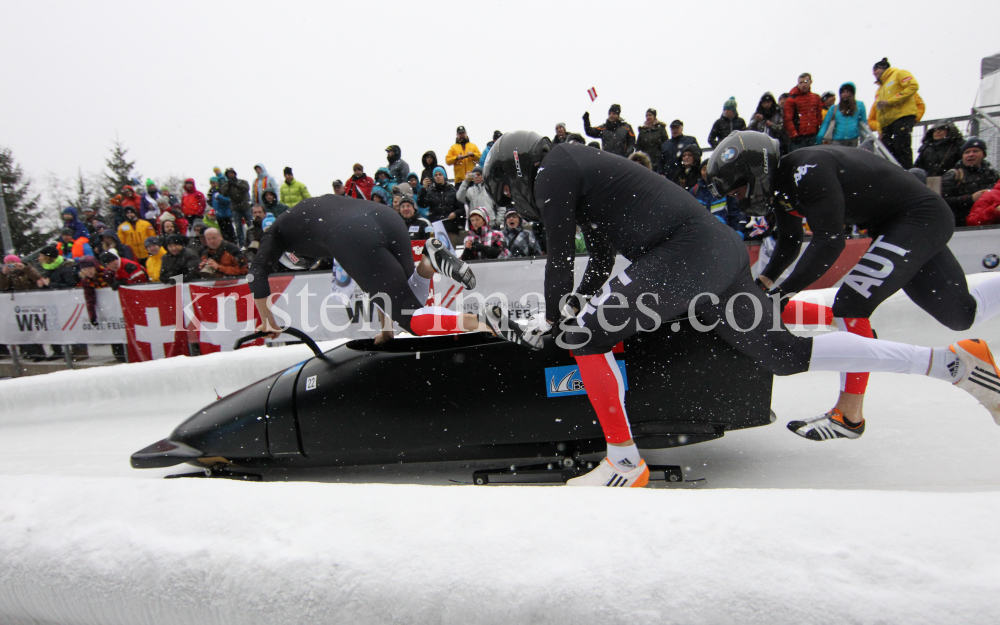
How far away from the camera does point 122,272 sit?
6.66 meters

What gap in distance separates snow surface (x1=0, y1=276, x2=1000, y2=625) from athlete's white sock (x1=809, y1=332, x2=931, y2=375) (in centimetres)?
64

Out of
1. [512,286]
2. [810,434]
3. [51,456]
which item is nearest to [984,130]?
[512,286]

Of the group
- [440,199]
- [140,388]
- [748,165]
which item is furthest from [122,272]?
[748,165]

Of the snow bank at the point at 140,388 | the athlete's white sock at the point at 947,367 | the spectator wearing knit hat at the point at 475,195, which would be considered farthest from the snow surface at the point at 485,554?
the spectator wearing knit hat at the point at 475,195

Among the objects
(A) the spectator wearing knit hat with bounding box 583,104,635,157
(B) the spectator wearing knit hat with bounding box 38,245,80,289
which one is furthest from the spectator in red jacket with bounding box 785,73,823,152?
(B) the spectator wearing knit hat with bounding box 38,245,80,289

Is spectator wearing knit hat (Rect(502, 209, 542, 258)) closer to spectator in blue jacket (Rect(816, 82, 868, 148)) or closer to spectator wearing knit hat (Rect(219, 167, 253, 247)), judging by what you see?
spectator in blue jacket (Rect(816, 82, 868, 148))

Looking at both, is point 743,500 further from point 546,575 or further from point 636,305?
point 636,305

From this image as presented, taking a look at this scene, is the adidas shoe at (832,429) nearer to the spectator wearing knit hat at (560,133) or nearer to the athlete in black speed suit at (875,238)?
the athlete in black speed suit at (875,238)

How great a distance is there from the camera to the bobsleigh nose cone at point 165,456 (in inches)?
82.4

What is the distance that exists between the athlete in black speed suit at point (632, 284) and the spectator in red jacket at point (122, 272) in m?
6.41

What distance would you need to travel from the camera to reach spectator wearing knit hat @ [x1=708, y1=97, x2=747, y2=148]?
6.10m

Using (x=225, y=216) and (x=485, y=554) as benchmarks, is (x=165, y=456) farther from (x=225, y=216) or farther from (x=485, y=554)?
(x=225, y=216)

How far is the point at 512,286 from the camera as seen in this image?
5.10m

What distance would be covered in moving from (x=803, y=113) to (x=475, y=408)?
17.6 feet
